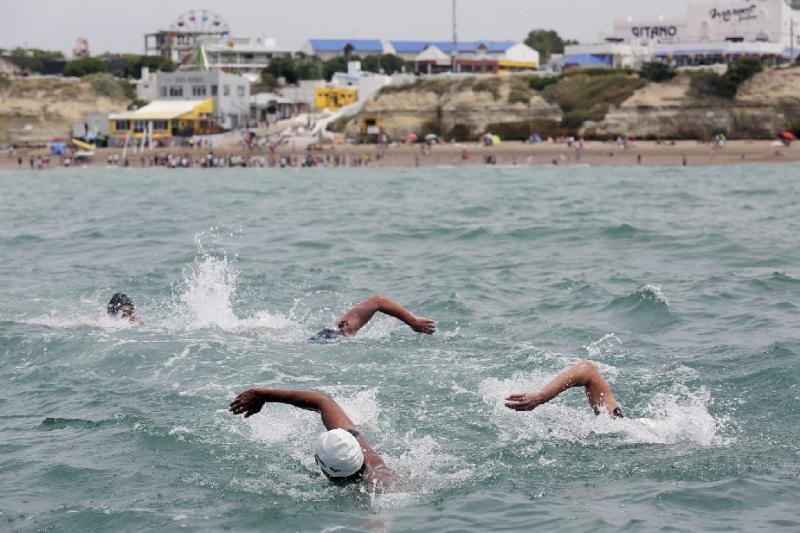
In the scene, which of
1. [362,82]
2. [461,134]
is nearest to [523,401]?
[461,134]

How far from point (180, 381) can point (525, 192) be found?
31553 millimetres

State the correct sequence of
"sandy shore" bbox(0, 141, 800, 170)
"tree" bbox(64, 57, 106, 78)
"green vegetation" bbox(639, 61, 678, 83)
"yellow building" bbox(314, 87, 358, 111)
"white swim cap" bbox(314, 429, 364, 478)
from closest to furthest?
"white swim cap" bbox(314, 429, 364, 478)
"sandy shore" bbox(0, 141, 800, 170)
"green vegetation" bbox(639, 61, 678, 83)
"yellow building" bbox(314, 87, 358, 111)
"tree" bbox(64, 57, 106, 78)

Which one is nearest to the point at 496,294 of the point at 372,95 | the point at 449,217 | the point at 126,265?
the point at 126,265

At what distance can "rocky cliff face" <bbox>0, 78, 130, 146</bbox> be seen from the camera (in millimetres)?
97312

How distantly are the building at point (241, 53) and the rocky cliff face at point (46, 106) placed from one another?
89.0 feet

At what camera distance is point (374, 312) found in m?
14.1

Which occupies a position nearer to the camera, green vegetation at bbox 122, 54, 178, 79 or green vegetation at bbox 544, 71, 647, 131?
green vegetation at bbox 544, 71, 647, 131

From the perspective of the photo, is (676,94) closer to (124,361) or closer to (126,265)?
(126,265)

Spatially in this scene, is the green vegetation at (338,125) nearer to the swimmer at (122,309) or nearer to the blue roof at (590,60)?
the blue roof at (590,60)

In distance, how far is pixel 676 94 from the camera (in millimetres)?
83688

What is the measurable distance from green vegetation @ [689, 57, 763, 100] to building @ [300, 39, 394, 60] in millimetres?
60160

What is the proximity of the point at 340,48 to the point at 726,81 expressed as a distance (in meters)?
67.2

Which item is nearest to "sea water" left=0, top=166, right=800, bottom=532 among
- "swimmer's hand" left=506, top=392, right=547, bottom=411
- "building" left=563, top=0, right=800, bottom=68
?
"swimmer's hand" left=506, top=392, right=547, bottom=411

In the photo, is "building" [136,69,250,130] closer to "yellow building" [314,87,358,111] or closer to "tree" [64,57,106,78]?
"yellow building" [314,87,358,111]
